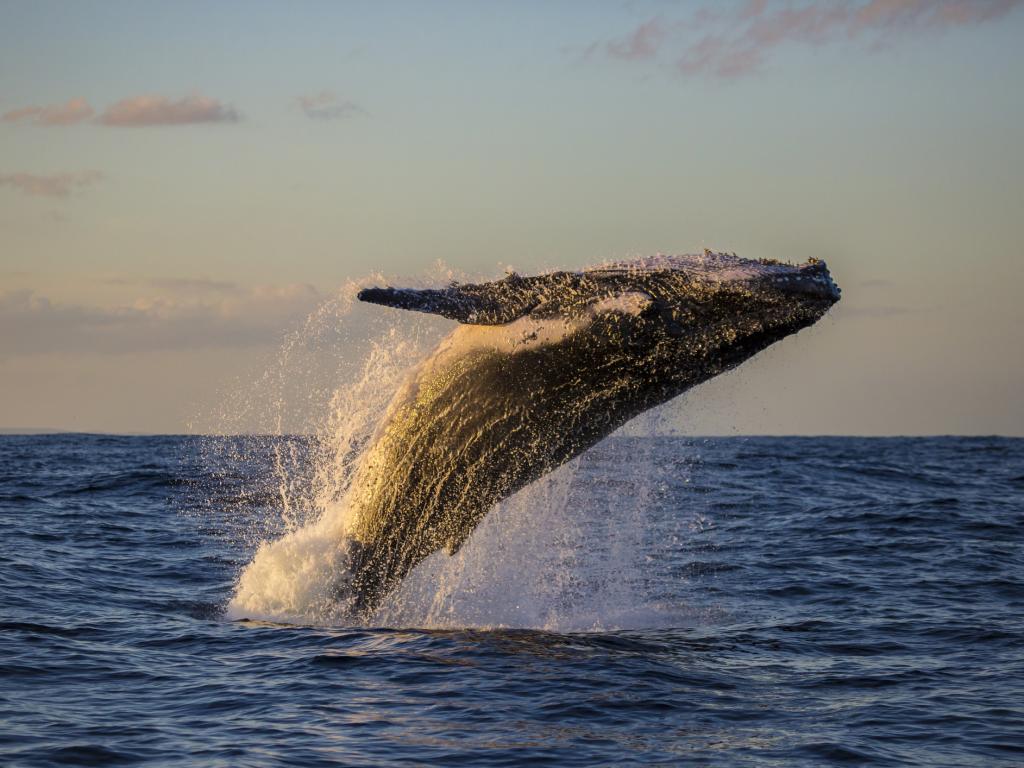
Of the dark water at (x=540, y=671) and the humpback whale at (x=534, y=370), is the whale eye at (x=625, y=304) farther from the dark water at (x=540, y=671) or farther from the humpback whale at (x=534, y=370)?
the dark water at (x=540, y=671)

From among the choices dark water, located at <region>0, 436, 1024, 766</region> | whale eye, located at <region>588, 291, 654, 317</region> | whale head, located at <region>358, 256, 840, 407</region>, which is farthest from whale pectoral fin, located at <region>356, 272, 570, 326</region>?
dark water, located at <region>0, 436, 1024, 766</region>

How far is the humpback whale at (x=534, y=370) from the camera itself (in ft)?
35.0

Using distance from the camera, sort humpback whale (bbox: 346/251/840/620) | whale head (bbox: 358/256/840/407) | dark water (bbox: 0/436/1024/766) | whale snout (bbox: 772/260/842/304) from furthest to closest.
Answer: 1. humpback whale (bbox: 346/251/840/620)
2. whale head (bbox: 358/256/840/407)
3. whale snout (bbox: 772/260/842/304)
4. dark water (bbox: 0/436/1024/766)

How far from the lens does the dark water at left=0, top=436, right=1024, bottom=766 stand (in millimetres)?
9477

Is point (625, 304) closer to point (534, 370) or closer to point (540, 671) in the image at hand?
point (534, 370)

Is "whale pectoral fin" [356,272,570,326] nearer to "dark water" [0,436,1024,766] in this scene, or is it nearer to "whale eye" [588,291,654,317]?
"whale eye" [588,291,654,317]

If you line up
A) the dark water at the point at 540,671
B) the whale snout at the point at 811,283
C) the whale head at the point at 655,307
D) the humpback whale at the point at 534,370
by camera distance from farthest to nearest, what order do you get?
1. the humpback whale at the point at 534,370
2. the whale head at the point at 655,307
3. the whale snout at the point at 811,283
4. the dark water at the point at 540,671

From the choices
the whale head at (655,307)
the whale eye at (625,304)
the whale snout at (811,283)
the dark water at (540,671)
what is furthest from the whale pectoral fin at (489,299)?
the dark water at (540,671)

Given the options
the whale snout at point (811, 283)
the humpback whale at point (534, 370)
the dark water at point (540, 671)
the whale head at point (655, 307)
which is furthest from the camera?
the humpback whale at point (534, 370)

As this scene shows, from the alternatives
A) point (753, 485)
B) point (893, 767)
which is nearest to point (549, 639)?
point (893, 767)

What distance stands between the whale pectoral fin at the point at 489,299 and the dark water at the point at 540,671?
365 centimetres

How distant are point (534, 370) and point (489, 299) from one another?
3.05ft

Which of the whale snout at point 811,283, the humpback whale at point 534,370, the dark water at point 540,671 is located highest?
the whale snout at point 811,283

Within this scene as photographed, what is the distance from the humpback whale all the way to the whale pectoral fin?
14mm
